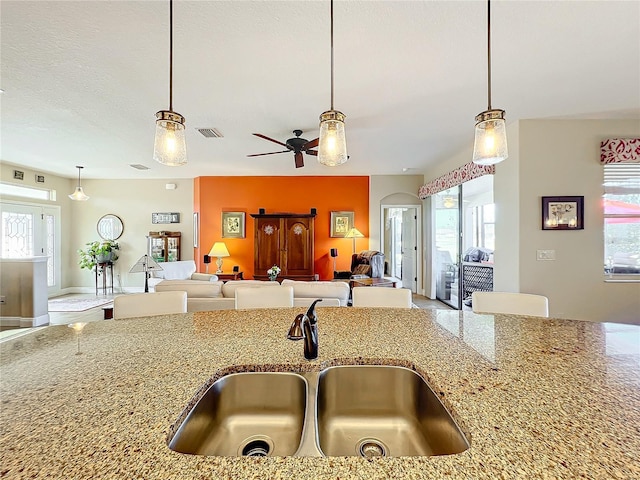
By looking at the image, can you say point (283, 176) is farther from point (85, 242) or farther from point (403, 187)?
point (85, 242)

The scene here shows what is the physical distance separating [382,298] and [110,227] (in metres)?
7.10

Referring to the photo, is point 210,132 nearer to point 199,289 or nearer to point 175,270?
point 199,289

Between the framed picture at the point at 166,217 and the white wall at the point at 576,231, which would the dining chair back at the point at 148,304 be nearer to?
the white wall at the point at 576,231

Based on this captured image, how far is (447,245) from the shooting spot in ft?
18.0

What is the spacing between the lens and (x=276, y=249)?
19.2 ft

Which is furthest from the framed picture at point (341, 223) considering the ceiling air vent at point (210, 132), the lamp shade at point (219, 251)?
the ceiling air vent at point (210, 132)

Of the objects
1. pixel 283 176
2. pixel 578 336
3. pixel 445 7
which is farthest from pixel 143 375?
pixel 283 176

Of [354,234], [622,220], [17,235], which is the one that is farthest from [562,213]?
[17,235]

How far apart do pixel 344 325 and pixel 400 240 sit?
5.67m

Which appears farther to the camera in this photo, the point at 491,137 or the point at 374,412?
the point at 491,137

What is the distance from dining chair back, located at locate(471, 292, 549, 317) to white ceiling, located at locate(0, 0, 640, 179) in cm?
177

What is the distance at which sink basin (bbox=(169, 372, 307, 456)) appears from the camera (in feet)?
3.16

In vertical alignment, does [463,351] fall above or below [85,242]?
below

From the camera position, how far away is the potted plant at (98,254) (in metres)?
6.29
